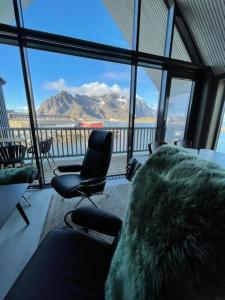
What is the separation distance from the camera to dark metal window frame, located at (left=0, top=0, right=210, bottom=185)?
1.97 m

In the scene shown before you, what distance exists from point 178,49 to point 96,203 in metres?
3.23

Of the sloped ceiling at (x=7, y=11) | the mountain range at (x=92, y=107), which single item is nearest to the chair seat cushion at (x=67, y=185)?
the mountain range at (x=92, y=107)

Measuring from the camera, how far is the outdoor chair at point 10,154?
233 cm

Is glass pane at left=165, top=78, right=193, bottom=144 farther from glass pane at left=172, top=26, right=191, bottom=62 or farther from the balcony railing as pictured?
the balcony railing

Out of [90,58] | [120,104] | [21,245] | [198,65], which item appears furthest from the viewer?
[120,104]

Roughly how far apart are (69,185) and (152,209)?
4.09ft

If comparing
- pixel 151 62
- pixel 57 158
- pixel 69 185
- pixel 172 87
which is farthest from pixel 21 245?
pixel 172 87

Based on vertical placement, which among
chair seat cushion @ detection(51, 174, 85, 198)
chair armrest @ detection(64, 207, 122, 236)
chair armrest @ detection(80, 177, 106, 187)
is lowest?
chair seat cushion @ detection(51, 174, 85, 198)

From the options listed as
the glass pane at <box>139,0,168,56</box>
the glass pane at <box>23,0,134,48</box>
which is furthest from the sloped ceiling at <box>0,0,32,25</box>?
the glass pane at <box>139,0,168,56</box>

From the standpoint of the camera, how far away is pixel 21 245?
1.41m

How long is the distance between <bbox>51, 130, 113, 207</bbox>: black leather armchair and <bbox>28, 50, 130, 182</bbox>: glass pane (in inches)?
41.0

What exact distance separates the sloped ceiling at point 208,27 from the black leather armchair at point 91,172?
8.50 feet

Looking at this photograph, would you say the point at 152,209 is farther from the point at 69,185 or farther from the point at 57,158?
the point at 57,158

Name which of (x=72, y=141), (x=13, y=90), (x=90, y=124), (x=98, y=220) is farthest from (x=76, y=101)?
(x=98, y=220)
